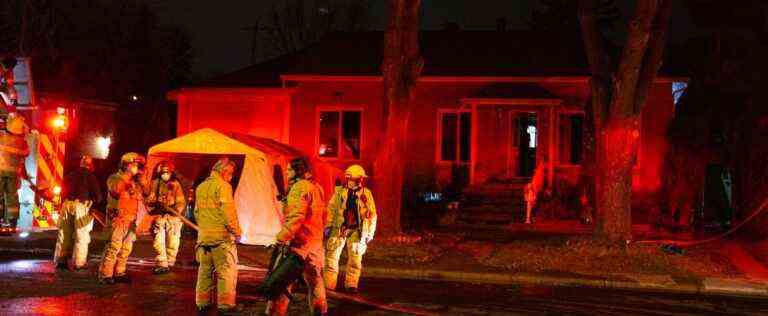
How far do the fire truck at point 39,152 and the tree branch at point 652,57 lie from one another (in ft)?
36.8

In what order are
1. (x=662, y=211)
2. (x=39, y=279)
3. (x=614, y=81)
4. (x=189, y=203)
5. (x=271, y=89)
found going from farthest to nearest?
(x=271, y=89) < (x=662, y=211) < (x=189, y=203) < (x=614, y=81) < (x=39, y=279)

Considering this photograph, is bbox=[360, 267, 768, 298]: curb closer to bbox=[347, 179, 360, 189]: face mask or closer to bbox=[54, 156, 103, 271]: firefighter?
bbox=[347, 179, 360, 189]: face mask

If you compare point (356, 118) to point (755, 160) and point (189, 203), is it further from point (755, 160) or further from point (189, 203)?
point (755, 160)

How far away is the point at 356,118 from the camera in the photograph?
92.0ft

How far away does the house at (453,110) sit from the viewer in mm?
26234

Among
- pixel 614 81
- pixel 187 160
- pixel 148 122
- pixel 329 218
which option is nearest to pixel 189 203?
pixel 187 160

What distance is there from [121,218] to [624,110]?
32.0ft

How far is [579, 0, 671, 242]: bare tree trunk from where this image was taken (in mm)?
15820

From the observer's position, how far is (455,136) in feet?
90.3

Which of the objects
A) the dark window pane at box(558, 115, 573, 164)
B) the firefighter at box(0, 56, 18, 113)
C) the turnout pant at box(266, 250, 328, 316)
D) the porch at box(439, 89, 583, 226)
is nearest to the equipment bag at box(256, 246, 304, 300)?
the turnout pant at box(266, 250, 328, 316)

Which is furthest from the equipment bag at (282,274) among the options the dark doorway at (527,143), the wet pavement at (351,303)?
the dark doorway at (527,143)

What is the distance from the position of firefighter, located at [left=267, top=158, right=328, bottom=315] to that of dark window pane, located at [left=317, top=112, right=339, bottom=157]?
19.1 metres

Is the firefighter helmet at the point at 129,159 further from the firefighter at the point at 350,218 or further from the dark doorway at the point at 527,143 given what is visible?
the dark doorway at the point at 527,143

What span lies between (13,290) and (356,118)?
59.4ft
